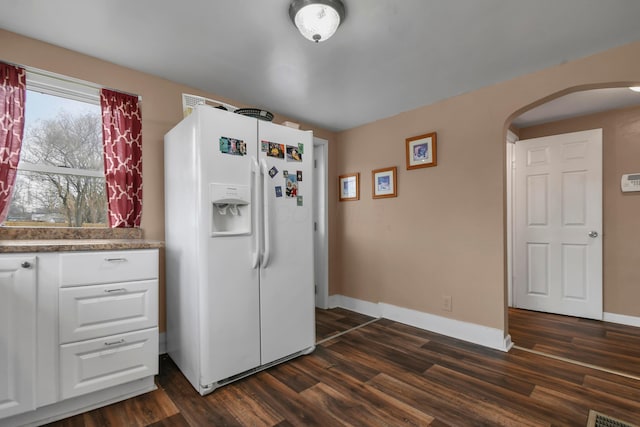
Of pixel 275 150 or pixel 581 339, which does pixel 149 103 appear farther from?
pixel 581 339

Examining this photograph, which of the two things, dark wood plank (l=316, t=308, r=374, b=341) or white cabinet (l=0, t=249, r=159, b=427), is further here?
dark wood plank (l=316, t=308, r=374, b=341)

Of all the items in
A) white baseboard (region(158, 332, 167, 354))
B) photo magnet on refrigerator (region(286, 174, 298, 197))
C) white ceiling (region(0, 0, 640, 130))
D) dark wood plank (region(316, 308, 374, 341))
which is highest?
white ceiling (region(0, 0, 640, 130))

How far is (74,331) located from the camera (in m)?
1.62

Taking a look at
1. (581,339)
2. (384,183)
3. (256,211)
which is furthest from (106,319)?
(581,339)

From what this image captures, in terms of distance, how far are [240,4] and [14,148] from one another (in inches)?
65.8

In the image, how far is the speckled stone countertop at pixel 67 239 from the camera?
60.6 inches

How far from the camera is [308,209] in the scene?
2.39 metres

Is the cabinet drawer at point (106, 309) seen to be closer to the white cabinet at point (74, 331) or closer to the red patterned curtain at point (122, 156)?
the white cabinet at point (74, 331)

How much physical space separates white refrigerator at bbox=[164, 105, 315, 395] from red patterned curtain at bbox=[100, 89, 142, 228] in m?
0.22

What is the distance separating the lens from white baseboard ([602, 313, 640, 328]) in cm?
302

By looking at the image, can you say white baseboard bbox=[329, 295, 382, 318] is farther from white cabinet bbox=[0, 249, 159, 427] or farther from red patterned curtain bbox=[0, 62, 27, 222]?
red patterned curtain bbox=[0, 62, 27, 222]

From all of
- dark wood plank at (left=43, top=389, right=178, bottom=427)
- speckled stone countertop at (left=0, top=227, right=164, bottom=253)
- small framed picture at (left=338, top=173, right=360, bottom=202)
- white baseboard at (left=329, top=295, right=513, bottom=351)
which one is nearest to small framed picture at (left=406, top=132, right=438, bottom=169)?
small framed picture at (left=338, top=173, right=360, bottom=202)

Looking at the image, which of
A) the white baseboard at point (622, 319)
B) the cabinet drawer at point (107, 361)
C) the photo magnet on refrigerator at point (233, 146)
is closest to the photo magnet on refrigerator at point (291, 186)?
the photo magnet on refrigerator at point (233, 146)

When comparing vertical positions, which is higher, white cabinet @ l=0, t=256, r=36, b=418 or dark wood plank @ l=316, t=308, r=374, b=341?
white cabinet @ l=0, t=256, r=36, b=418
